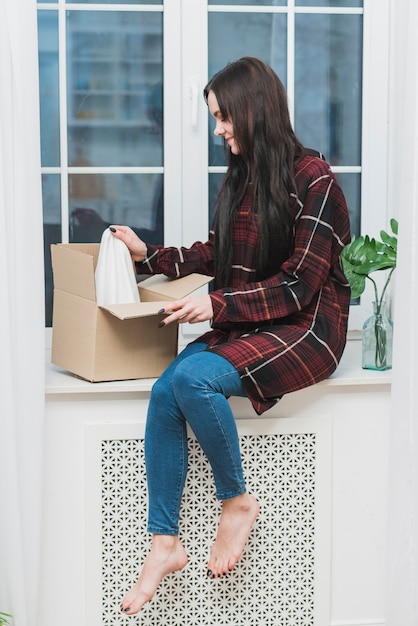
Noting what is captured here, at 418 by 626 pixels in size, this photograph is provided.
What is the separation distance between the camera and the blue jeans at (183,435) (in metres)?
2.01

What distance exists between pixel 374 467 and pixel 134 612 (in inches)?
25.8

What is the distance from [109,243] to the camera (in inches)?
86.0

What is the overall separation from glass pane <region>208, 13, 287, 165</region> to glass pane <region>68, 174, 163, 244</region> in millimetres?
218

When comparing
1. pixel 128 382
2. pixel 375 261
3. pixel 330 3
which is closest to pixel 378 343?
pixel 375 261

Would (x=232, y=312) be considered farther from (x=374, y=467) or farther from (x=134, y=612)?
(x=134, y=612)

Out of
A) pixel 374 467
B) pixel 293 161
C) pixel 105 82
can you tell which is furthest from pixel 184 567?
pixel 105 82

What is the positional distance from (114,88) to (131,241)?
56 centimetres

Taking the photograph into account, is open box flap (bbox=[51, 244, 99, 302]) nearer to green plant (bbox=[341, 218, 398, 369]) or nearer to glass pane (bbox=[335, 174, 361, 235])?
green plant (bbox=[341, 218, 398, 369])

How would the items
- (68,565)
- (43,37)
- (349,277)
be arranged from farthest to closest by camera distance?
(43,37) < (349,277) < (68,565)

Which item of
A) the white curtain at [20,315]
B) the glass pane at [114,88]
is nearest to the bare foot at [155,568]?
the white curtain at [20,315]

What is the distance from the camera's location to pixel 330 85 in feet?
8.66

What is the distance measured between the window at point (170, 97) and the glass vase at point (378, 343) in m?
0.44

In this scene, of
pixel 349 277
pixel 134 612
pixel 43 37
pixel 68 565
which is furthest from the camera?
pixel 43 37

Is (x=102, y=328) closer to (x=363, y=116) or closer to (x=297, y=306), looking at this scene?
(x=297, y=306)
